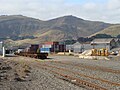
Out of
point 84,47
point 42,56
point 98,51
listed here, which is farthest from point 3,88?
point 84,47

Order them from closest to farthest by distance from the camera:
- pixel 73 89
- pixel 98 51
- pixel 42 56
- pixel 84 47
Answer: pixel 73 89 < pixel 42 56 < pixel 98 51 < pixel 84 47

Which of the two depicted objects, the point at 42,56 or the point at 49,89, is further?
the point at 42,56

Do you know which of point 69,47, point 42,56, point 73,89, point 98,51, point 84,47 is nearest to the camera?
point 73,89

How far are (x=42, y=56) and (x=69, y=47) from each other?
6813cm

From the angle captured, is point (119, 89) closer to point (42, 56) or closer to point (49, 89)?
point (49, 89)

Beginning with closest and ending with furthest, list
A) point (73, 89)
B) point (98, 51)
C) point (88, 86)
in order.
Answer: point (73, 89) → point (88, 86) → point (98, 51)

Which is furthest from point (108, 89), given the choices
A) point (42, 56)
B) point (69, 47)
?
point (69, 47)

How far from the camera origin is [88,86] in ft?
58.1

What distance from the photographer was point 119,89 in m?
16.5

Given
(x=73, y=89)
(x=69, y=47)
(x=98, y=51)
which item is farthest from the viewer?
(x=69, y=47)

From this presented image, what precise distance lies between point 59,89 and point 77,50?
108m

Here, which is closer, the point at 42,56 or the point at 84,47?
the point at 42,56

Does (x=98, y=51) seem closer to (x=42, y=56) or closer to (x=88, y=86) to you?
(x=42, y=56)

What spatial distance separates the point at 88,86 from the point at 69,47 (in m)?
115
